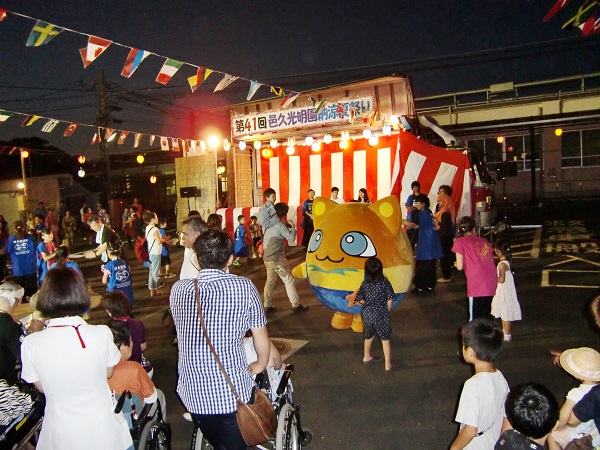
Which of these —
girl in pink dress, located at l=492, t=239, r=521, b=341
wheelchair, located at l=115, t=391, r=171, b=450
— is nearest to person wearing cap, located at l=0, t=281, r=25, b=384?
wheelchair, located at l=115, t=391, r=171, b=450

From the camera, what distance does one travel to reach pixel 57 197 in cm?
3066

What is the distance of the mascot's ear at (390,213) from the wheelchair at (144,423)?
4.12 meters

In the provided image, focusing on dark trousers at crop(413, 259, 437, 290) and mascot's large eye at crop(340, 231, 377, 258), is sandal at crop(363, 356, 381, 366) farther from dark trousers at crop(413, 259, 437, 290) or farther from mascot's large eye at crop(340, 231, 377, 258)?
dark trousers at crop(413, 259, 437, 290)

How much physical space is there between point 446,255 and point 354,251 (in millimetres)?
4237

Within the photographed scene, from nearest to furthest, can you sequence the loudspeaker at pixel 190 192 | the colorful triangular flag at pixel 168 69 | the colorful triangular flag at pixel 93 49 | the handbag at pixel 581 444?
1. the handbag at pixel 581 444
2. the colorful triangular flag at pixel 93 49
3. the colorful triangular flag at pixel 168 69
4. the loudspeaker at pixel 190 192

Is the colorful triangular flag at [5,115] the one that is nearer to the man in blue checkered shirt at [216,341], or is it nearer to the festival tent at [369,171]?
the festival tent at [369,171]

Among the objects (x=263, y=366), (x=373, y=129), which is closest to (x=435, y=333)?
(x=263, y=366)

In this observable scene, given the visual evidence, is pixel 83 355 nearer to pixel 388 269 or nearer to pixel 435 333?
pixel 388 269

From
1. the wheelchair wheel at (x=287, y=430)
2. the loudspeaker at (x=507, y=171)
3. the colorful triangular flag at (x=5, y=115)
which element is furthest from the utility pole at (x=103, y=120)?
the wheelchair wheel at (x=287, y=430)

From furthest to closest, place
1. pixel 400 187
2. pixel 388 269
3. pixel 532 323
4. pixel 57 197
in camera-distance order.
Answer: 1. pixel 57 197
2. pixel 400 187
3. pixel 532 323
4. pixel 388 269

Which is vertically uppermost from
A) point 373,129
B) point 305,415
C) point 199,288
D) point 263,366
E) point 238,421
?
point 373,129

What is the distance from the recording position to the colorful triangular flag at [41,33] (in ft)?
24.4

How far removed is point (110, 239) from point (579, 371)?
7.12 metres

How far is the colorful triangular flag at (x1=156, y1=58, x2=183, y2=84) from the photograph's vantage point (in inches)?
361
